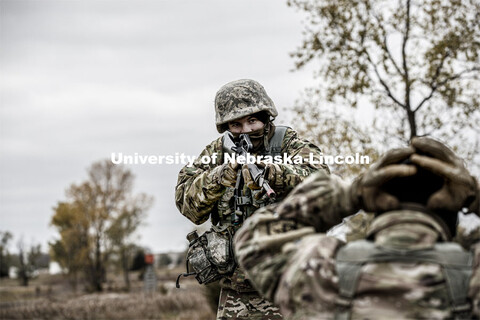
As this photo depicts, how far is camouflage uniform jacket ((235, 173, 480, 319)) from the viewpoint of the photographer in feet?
6.81

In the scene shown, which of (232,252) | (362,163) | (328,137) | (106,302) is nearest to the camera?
(232,252)

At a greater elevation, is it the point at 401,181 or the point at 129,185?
the point at 129,185

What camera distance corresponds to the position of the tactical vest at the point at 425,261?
6.84 ft

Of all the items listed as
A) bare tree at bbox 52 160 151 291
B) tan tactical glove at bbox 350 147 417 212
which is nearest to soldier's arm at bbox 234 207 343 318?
tan tactical glove at bbox 350 147 417 212

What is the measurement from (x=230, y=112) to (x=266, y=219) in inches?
91.3

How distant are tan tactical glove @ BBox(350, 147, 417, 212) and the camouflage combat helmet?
235cm

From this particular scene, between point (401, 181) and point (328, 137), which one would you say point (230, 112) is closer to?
point (401, 181)

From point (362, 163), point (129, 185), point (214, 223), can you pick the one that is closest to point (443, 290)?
point (214, 223)

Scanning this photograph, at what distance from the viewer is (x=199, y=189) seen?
4.38m

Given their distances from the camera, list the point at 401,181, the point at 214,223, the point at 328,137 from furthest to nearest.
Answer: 1. the point at 328,137
2. the point at 214,223
3. the point at 401,181

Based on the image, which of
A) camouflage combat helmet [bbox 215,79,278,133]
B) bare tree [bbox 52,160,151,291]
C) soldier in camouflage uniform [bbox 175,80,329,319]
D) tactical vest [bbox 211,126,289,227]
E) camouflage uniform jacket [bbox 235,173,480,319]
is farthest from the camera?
bare tree [bbox 52,160,151,291]

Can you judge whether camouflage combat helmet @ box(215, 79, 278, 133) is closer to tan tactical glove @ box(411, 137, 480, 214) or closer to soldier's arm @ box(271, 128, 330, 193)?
soldier's arm @ box(271, 128, 330, 193)

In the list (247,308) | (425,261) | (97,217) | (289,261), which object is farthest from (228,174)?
(97,217)

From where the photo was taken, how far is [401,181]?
238 cm
